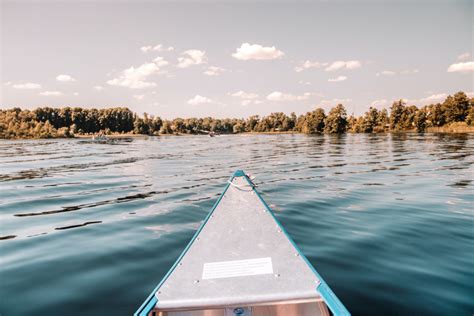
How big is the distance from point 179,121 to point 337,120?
325 feet

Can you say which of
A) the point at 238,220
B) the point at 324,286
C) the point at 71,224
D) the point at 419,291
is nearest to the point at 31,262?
the point at 71,224

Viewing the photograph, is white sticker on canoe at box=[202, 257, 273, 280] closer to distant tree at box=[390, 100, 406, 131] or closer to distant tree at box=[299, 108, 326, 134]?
distant tree at box=[390, 100, 406, 131]

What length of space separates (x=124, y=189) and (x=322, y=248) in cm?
1079

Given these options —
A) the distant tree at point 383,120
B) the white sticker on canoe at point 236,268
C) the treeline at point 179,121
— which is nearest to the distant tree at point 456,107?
the treeline at point 179,121

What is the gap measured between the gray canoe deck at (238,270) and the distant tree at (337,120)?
134 metres

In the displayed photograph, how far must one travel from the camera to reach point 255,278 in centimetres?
390

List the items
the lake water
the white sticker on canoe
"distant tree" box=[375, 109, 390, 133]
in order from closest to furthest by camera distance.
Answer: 1. the white sticker on canoe
2. the lake water
3. "distant tree" box=[375, 109, 390, 133]

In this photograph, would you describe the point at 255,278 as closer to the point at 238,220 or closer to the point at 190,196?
the point at 238,220

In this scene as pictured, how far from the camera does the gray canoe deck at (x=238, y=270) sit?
137 inches

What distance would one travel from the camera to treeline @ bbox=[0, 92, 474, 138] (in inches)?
3957

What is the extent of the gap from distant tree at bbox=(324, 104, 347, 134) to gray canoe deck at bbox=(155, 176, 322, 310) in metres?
134

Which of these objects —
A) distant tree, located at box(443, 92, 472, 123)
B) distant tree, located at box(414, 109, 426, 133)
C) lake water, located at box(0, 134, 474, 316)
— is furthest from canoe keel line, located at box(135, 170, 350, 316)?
distant tree, located at box(443, 92, 472, 123)

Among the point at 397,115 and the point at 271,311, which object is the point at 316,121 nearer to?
the point at 397,115

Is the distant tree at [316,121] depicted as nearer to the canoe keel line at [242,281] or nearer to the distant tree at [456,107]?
the distant tree at [456,107]
